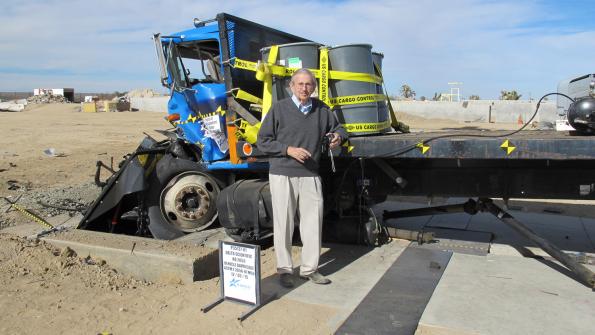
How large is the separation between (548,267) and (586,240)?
126 cm

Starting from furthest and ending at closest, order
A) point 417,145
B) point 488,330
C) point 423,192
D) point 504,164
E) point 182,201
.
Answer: point 182,201
point 423,192
point 504,164
point 417,145
point 488,330

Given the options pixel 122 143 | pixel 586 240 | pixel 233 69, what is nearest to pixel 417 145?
pixel 233 69

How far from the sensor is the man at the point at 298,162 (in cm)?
414

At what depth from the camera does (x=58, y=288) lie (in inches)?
170

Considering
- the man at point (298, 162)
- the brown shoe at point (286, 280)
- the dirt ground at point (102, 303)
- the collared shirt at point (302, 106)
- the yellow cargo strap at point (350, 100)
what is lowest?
the dirt ground at point (102, 303)

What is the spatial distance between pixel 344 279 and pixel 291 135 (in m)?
1.37

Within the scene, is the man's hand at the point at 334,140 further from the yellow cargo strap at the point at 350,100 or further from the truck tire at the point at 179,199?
the truck tire at the point at 179,199

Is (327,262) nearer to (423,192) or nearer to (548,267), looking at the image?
(423,192)

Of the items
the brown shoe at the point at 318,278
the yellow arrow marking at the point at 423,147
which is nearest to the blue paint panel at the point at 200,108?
the brown shoe at the point at 318,278

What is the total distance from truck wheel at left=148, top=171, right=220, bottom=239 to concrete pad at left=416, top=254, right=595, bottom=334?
9.06 ft

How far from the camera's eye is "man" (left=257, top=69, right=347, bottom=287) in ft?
13.6

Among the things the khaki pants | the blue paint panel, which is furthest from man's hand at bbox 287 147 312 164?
the blue paint panel

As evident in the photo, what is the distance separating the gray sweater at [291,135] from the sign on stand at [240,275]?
30.6 inches

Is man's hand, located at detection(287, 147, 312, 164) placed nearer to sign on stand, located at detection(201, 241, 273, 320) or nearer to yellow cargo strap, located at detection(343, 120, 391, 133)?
sign on stand, located at detection(201, 241, 273, 320)
